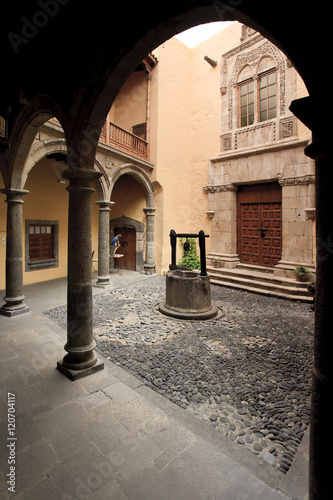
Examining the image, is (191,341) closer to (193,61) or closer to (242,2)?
(242,2)

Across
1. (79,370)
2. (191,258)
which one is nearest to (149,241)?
(191,258)

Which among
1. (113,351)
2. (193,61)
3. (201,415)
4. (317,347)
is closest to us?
(317,347)

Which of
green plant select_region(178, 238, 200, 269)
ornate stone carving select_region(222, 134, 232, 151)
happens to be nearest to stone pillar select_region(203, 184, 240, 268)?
green plant select_region(178, 238, 200, 269)

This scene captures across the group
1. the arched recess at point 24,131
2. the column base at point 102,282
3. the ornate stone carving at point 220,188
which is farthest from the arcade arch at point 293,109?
the ornate stone carving at point 220,188

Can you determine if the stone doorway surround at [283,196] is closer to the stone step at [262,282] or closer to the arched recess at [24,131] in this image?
the stone step at [262,282]

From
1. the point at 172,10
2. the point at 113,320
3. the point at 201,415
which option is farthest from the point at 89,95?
the point at 113,320

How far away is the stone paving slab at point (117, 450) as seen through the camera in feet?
5.35

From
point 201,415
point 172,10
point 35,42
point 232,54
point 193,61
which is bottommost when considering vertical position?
point 201,415

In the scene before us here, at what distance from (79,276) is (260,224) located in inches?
284

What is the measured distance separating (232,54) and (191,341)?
32.6 ft

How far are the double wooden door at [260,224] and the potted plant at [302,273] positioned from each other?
1.09 metres

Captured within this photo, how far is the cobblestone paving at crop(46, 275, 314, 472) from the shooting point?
2363 mm

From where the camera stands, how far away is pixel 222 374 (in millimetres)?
3182

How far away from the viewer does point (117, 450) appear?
6.28 feet
